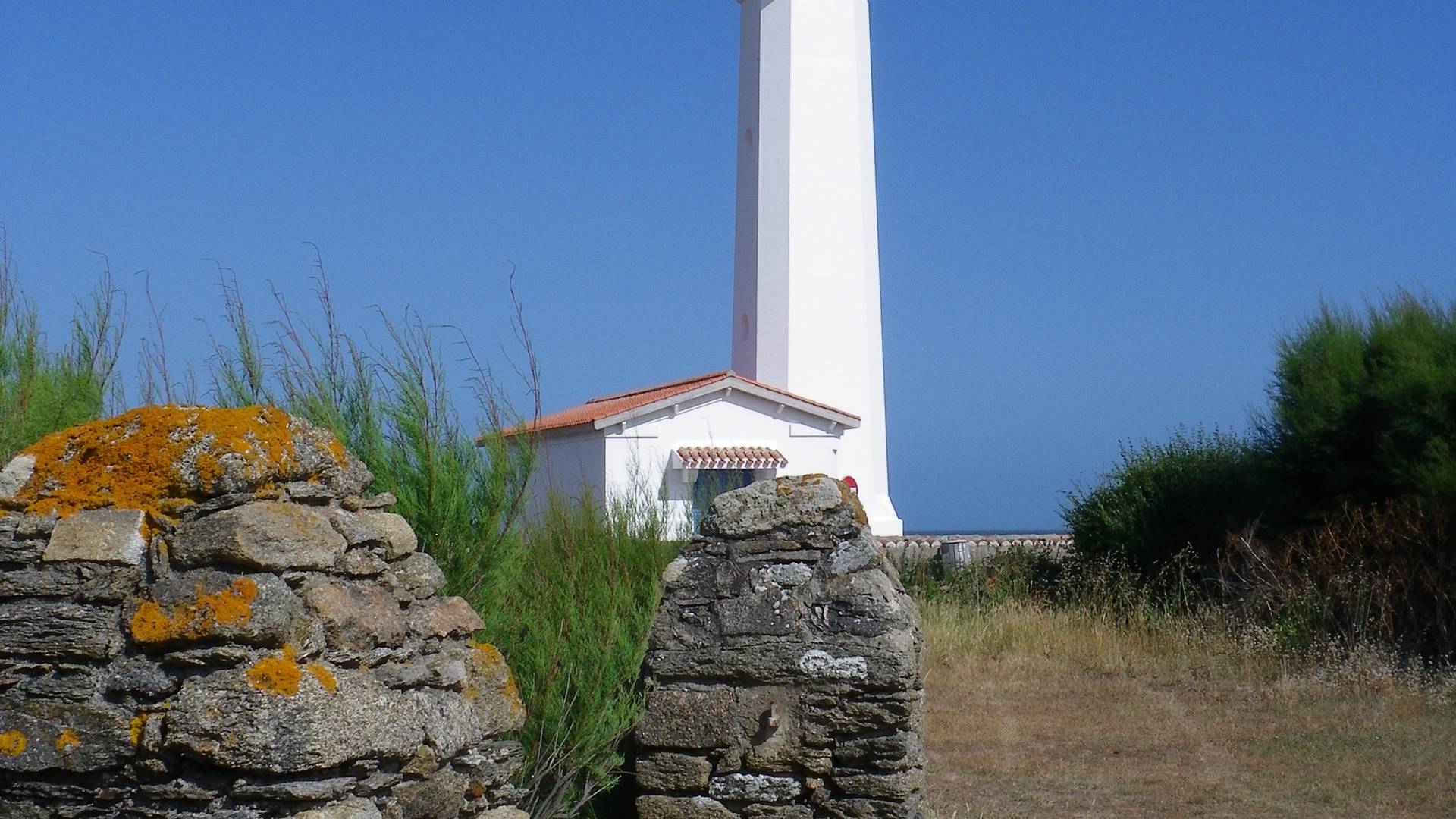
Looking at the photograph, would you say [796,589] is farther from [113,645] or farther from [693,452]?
[693,452]

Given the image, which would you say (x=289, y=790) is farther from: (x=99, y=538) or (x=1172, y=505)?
(x=1172, y=505)

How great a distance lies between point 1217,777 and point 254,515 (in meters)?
7.44

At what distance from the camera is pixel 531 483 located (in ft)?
21.4

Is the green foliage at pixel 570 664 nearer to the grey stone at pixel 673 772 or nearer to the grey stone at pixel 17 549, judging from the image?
the grey stone at pixel 673 772

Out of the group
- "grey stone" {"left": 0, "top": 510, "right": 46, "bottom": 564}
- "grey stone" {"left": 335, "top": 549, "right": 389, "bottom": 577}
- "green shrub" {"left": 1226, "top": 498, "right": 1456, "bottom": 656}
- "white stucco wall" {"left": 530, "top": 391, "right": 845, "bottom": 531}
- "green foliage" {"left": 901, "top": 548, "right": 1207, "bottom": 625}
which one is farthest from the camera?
"white stucco wall" {"left": 530, "top": 391, "right": 845, "bottom": 531}

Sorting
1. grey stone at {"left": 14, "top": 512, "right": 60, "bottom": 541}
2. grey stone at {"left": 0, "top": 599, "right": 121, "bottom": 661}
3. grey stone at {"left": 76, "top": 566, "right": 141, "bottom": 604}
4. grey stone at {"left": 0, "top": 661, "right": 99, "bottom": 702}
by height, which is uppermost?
grey stone at {"left": 14, "top": 512, "right": 60, "bottom": 541}

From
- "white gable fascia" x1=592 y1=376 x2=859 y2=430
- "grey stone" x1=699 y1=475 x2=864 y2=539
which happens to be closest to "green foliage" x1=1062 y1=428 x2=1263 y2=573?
"white gable fascia" x1=592 y1=376 x2=859 y2=430

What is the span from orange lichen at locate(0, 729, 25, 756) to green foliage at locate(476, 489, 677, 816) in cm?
191

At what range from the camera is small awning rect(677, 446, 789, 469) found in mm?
20125

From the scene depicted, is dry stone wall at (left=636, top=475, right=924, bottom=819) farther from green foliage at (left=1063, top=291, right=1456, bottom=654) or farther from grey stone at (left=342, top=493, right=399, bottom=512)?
green foliage at (left=1063, top=291, right=1456, bottom=654)

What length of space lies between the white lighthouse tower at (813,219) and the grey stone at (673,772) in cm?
1677

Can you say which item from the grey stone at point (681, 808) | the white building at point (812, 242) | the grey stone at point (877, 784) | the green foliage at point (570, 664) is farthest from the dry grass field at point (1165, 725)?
the white building at point (812, 242)

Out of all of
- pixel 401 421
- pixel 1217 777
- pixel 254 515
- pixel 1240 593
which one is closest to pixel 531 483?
pixel 401 421

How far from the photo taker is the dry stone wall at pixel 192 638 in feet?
10.2
